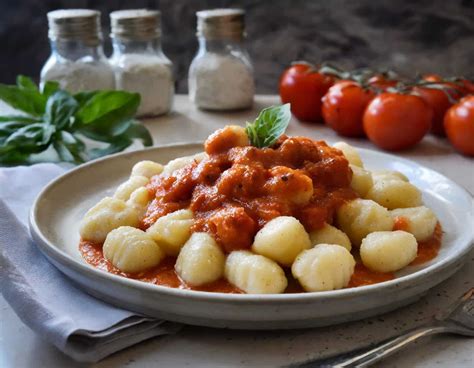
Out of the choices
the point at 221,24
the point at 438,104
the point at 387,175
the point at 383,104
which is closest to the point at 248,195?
the point at 387,175

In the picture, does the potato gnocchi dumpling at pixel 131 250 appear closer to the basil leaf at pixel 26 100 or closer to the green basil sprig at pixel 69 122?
the green basil sprig at pixel 69 122

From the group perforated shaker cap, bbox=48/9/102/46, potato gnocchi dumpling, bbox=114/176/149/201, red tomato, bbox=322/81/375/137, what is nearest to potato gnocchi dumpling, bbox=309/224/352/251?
potato gnocchi dumpling, bbox=114/176/149/201

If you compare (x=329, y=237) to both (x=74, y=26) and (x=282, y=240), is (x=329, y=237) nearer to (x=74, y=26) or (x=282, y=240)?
(x=282, y=240)

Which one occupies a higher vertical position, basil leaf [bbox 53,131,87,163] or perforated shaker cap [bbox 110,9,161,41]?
perforated shaker cap [bbox 110,9,161,41]

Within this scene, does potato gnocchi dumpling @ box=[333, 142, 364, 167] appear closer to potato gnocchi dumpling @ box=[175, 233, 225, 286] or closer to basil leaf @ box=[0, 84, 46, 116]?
potato gnocchi dumpling @ box=[175, 233, 225, 286]

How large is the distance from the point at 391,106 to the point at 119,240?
1.40 metres

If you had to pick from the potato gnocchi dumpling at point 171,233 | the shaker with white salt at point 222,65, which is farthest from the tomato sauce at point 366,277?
the shaker with white salt at point 222,65

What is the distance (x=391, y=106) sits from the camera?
2.68 meters

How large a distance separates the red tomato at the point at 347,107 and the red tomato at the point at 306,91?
154 millimetres

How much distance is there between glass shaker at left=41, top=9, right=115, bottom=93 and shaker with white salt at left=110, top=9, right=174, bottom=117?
0.10 m

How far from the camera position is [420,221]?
5.49 ft

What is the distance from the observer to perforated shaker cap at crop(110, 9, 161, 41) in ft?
9.93

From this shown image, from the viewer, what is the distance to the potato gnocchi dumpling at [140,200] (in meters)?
1.78

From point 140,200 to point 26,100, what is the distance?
0.98 m
